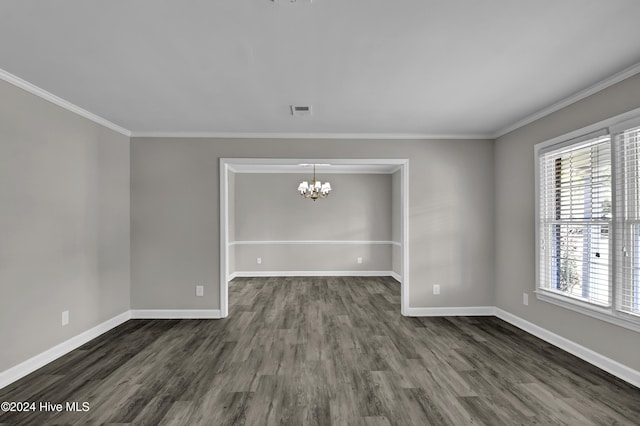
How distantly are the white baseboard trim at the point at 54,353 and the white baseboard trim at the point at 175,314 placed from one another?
0.76ft

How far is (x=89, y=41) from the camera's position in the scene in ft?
7.14

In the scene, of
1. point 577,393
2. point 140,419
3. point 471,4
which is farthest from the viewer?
point 577,393

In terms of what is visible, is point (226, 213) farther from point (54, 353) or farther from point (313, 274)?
point (313, 274)

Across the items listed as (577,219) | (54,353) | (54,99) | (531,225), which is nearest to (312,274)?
(531,225)

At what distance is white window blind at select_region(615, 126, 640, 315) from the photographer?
8.74ft

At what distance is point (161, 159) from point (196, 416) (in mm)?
3472

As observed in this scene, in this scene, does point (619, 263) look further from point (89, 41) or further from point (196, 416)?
point (89, 41)

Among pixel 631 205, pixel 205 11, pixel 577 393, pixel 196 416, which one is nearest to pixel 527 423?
pixel 577 393

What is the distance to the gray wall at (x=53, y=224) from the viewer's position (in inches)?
108

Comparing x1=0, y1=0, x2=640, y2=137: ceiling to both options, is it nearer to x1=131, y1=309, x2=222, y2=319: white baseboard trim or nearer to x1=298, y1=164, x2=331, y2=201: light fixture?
x1=131, y1=309, x2=222, y2=319: white baseboard trim

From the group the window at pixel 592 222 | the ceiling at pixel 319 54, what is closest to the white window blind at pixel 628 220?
the window at pixel 592 222

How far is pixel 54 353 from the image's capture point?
3162 mm

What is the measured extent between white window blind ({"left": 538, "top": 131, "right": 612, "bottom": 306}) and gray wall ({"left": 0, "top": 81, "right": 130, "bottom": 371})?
5242 mm

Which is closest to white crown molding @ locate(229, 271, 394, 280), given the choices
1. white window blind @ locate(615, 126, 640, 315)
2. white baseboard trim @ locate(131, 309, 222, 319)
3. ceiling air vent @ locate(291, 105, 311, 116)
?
white baseboard trim @ locate(131, 309, 222, 319)
